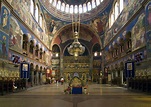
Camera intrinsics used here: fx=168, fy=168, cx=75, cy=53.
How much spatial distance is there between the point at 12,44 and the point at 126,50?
1305 cm

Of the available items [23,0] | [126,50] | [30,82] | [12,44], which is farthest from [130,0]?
[30,82]

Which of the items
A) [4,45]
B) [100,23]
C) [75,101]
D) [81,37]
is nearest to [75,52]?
[4,45]

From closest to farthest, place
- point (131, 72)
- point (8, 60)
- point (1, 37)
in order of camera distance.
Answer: point (1, 37) → point (8, 60) → point (131, 72)

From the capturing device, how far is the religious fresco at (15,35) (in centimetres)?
1545

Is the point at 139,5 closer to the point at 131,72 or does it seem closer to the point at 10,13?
the point at 131,72

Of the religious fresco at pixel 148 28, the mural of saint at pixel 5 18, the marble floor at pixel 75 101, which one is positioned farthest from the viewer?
the mural of saint at pixel 5 18

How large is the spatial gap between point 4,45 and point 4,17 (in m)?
2.29

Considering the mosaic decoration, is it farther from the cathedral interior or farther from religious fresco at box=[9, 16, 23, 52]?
religious fresco at box=[9, 16, 23, 52]

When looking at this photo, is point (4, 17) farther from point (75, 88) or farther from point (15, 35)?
point (75, 88)

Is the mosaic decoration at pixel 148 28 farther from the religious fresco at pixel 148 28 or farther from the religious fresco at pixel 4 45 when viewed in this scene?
the religious fresco at pixel 4 45

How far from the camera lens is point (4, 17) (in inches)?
542

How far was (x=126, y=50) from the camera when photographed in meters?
20.5

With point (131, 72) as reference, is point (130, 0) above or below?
above

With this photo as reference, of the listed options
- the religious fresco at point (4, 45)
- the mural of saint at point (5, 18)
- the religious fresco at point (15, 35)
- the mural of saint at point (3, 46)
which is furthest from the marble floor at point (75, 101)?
the religious fresco at point (15, 35)
